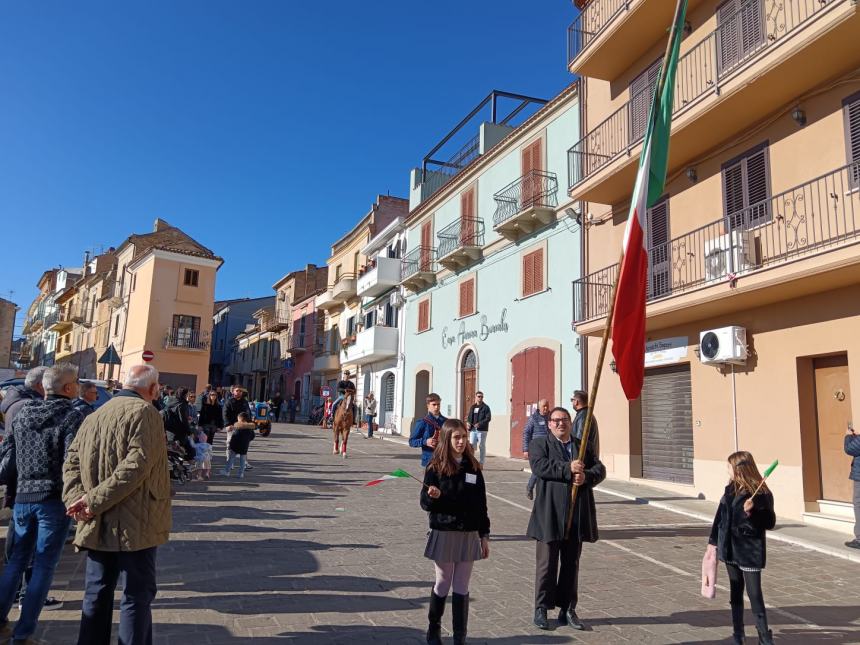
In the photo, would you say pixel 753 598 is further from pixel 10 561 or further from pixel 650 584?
pixel 10 561

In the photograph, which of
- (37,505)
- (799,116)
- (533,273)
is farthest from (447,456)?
(533,273)

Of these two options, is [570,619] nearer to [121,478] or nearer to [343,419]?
[121,478]

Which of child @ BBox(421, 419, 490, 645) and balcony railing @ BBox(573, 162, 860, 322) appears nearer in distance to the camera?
child @ BBox(421, 419, 490, 645)

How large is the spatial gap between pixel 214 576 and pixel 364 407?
2707 cm

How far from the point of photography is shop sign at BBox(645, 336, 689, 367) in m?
13.6

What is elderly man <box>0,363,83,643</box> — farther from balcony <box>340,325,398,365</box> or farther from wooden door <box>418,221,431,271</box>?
balcony <box>340,325,398,365</box>

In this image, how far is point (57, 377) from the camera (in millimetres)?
4812

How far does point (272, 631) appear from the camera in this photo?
4.75m

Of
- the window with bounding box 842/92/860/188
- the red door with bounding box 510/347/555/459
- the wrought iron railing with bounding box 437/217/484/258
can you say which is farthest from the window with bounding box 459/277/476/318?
the window with bounding box 842/92/860/188

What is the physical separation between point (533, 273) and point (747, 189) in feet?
26.0

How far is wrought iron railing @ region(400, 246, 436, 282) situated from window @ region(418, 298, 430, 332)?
132 centimetres

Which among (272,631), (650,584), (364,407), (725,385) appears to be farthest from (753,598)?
(364,407)

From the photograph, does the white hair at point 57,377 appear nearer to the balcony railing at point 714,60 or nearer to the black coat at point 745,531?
the black coat at point 745,531

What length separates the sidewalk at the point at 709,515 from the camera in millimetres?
8585
